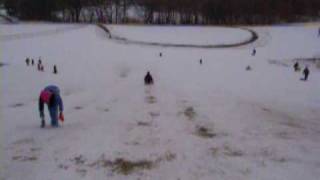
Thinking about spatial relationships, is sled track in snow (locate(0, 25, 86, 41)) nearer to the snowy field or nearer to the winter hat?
the snowy field

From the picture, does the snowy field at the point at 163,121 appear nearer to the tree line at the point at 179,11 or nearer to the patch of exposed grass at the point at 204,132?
the patch of exposed grass at the point at 204,132

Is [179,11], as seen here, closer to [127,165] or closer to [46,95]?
[46,95]

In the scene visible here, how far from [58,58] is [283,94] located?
3275 cm

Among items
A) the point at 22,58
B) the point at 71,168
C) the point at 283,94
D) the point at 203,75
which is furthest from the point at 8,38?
the point at 71,168

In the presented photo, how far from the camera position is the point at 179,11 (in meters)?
116

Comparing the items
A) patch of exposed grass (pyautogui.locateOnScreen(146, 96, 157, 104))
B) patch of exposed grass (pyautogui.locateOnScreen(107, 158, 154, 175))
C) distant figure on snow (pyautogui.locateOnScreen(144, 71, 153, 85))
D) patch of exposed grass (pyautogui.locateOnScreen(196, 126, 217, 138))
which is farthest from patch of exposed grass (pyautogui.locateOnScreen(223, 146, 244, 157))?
distant figure on snow (pyautogui.locateOnScreen(144, 71, 153, 85))

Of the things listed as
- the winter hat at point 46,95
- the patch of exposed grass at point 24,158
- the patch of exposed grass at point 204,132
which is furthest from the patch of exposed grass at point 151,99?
the patch of exposed grass at point 24,158

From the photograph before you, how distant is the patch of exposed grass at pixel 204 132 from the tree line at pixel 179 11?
9325 cm

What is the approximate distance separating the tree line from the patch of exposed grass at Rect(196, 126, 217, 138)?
306 ft

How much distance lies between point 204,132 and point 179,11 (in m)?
101

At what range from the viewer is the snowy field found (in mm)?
12641

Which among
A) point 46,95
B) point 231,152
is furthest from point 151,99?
point 231,152

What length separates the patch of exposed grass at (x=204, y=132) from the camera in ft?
55.1

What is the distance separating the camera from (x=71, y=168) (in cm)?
1243
